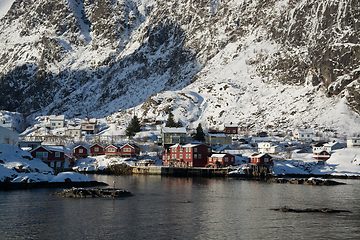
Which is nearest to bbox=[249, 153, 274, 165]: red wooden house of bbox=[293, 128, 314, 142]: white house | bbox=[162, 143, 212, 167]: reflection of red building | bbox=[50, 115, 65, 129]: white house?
bbox=[162, 143, 212, 167]: reflection of red building

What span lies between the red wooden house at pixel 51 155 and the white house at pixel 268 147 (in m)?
54.1

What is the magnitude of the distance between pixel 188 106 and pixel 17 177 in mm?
103218

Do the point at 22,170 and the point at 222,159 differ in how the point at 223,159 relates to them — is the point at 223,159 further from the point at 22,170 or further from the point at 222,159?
the point at 22,170

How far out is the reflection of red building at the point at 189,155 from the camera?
102 meters

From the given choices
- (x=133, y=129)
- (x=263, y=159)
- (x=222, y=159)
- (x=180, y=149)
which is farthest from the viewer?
(x=133, y=129)

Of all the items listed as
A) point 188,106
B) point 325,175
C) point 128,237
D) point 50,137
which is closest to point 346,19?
point 188,106

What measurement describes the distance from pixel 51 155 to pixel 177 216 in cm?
5232

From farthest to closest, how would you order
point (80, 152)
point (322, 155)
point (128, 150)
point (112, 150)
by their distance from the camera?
point (80, 152) → point (112, 150) → point (128, 150) → point (322, 155)

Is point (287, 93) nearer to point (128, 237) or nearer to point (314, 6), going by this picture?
point (314, 6)

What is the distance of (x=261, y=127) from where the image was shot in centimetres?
14175

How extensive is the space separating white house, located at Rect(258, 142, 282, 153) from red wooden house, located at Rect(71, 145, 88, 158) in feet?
158

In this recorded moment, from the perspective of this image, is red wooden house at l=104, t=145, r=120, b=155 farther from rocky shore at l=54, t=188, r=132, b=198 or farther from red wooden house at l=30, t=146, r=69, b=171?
rocky shore at l=54, t=188, r=132, b=198

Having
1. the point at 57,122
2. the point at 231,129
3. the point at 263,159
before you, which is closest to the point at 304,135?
the point at 231,129

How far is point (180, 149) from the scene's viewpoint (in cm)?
10406
